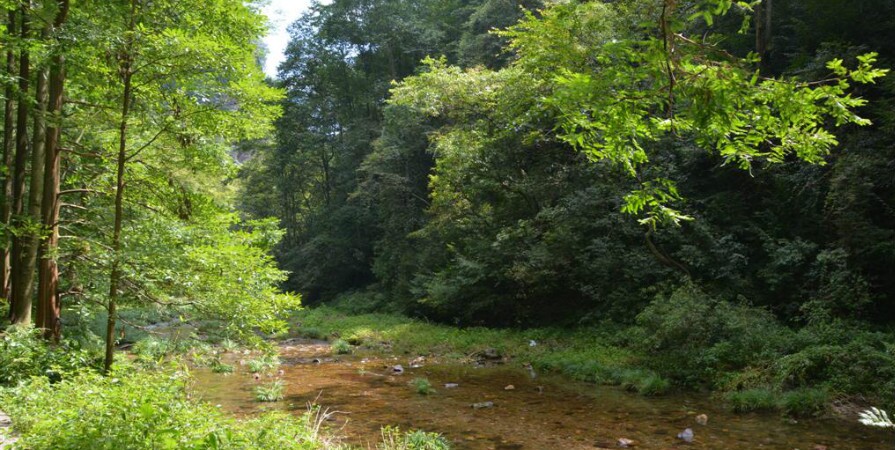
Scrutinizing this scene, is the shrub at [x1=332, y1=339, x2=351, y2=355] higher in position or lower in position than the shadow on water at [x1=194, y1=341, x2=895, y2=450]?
lower

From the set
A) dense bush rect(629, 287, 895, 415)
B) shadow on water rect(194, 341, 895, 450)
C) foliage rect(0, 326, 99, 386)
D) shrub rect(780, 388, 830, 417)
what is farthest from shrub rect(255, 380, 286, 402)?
shrub rect(780, 388, 830, 417)

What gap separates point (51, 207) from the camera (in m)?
8.12

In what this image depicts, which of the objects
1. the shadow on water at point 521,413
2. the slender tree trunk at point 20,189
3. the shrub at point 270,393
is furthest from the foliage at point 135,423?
the shrub at point 270,393

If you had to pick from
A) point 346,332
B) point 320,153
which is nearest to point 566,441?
point 346,332

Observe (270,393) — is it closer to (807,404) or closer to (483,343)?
(483,343)

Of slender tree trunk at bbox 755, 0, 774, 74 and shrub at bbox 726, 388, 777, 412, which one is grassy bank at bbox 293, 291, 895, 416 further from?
slender tree trunk at bbox 755, 0, 774, 74

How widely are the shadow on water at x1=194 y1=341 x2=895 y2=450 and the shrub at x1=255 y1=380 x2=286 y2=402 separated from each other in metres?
0.22

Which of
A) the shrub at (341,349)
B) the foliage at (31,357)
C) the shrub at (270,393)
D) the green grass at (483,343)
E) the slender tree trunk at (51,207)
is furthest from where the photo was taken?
the shrub at (341,349)

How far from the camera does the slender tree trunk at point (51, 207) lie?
7847mm

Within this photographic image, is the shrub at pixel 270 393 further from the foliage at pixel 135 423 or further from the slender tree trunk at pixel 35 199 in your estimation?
the foliage at pixel 135 423

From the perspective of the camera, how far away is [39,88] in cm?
840

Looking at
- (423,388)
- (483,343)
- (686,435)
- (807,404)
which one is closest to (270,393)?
(423,388)

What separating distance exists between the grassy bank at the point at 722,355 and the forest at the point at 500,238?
2.6 inches

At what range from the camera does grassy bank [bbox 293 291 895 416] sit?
31.3 feet
